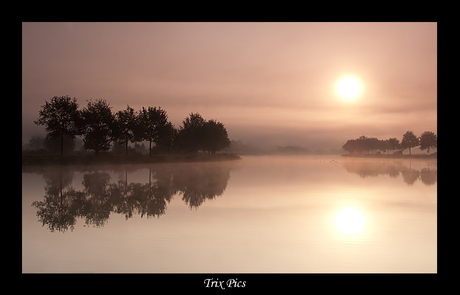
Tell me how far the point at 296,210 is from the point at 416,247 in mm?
4018

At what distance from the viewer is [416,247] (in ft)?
23.6

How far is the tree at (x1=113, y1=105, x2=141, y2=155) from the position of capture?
5269cm

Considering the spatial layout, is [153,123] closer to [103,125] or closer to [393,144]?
[103,125]

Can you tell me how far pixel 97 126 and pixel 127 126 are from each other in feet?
19.0

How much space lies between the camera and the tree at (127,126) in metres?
52.7

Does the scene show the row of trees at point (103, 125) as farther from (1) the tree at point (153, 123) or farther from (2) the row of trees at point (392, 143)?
(2) the row of trees at point (392, 143)

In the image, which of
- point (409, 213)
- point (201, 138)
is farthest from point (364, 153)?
point (409, 213)

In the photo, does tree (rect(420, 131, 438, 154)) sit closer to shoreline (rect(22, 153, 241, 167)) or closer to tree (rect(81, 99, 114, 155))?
shoreline (rect(22, 153, 241, 167))

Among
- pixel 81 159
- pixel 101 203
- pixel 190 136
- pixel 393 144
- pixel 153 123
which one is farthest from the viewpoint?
pixel 393 144

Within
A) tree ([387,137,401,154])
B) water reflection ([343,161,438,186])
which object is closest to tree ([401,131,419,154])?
tree ([387,137,401,154])

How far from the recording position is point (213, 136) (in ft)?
258

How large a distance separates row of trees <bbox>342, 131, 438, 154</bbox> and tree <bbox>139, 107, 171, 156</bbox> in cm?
8487

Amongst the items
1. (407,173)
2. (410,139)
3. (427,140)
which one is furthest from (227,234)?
(410,139)
